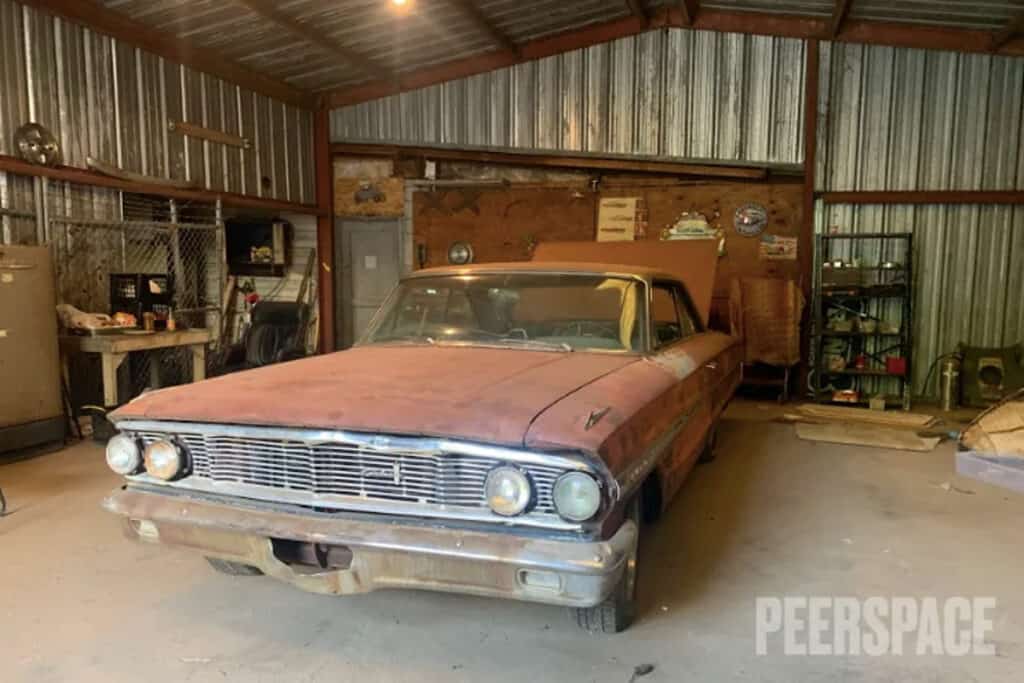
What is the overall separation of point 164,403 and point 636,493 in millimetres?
1708

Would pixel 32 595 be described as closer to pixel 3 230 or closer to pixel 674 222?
pixel 3 230

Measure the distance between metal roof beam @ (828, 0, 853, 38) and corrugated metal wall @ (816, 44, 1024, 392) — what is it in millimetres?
→ 196

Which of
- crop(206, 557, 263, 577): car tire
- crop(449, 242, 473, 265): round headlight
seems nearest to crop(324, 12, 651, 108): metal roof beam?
crop(449, 242, 473, 265): round headlight

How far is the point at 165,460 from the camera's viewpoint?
243 cm

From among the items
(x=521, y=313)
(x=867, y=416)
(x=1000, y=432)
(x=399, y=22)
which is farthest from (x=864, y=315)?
(x=399, y=22)

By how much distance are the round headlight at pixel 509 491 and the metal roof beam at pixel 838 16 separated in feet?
21.4

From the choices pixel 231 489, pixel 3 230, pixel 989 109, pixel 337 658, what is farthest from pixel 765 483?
pixel 3 230

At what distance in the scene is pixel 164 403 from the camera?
247 cm

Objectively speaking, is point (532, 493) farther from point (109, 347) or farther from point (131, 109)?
point (131, 109)

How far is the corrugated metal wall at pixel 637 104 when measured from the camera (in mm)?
7578

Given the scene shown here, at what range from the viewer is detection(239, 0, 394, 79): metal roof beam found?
20.6 ft

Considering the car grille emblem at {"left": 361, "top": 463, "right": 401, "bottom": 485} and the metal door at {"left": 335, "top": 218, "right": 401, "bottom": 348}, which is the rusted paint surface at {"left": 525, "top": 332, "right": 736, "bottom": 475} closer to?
the car grille emblem at {"left": 361, "top": 463, "right": 401, "bottom": 485}

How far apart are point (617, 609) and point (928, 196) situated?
6618mm

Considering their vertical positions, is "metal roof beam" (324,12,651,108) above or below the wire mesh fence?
above
